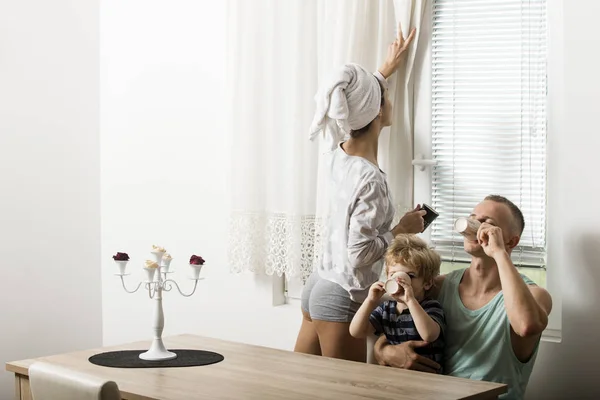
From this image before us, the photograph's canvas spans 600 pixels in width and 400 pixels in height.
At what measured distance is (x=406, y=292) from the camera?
8.59 feet

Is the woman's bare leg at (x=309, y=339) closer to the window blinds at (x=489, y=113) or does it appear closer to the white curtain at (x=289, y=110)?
the white curtain at (x=289, y=110)

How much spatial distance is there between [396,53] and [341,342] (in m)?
1.03

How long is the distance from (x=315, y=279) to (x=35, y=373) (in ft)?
3.78

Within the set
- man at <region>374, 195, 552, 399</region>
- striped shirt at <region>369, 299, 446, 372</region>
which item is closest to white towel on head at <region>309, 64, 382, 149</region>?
man at <region>374, 195, 552, 399</region>

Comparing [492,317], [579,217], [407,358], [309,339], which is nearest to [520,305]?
[492,317]

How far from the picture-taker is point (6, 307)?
Answer: 404 cm

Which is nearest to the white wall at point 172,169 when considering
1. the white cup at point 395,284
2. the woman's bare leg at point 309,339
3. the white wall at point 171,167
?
the white wall at point 171,167

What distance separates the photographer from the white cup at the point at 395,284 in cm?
260

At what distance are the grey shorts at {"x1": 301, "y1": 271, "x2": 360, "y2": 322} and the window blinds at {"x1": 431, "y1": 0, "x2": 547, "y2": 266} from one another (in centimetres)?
52

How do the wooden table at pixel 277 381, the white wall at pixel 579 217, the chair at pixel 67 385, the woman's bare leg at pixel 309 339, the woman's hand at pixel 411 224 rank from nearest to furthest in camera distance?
the chair at pixel 67 385, the wooden table at pixel 277 381, the white wall at pixel 579 217, the woman's hand at pixel 411 224, the woman's bare leg at pixel 309 339

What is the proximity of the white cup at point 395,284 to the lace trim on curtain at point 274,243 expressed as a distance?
71 cm

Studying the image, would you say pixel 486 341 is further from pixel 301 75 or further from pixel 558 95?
pixel 301 75

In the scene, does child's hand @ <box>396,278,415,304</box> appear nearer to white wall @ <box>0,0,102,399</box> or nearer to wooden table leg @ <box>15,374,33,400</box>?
wooden table leg @ <box>15,374,33,400</box>

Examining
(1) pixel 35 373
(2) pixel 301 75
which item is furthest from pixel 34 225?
(1) pixel 35 373
